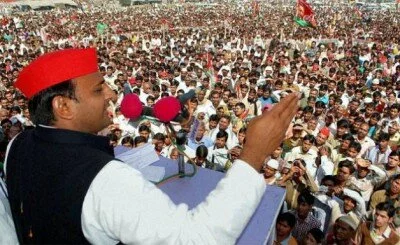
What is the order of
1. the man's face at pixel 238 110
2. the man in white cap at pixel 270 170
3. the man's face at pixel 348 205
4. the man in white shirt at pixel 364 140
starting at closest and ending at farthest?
1. the man's face at pixel 348 205
2. the man in white cap at pixel 270 170
3. the man in white shirt at pixel 364 140
4. the man's face at pixel 238 110

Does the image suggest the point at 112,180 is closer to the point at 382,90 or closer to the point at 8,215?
the point at 8,215

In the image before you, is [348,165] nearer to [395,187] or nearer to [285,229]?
[395,187]

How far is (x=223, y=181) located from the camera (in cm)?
91

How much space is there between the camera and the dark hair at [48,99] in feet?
3.50

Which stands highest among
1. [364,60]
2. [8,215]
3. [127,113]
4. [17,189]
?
[127,113]

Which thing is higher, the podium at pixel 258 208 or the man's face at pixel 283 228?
the podium at pixel 258 208

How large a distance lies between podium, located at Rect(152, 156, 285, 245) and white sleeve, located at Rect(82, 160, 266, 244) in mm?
311

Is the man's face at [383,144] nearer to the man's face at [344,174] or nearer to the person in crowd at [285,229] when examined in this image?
the man's face at [344,174]

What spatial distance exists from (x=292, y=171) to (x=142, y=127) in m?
2.44

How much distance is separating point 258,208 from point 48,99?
768mm

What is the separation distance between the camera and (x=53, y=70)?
1.07 meters

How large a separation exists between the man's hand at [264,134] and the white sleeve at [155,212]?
6 cm

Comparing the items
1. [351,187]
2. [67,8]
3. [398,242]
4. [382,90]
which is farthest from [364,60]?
[67,8]

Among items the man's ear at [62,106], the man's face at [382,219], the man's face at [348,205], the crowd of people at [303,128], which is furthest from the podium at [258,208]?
the man's face at [348,205]
